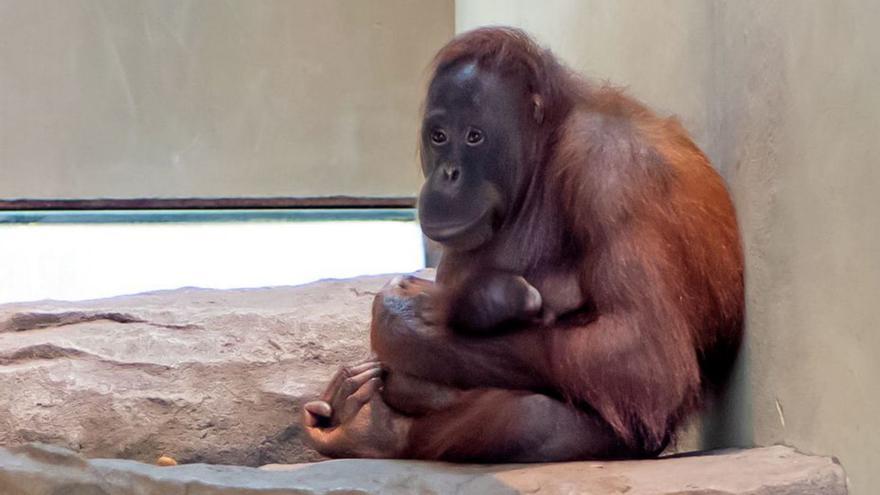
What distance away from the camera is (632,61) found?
330 cm

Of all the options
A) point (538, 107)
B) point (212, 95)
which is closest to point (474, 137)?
point (538, 107)

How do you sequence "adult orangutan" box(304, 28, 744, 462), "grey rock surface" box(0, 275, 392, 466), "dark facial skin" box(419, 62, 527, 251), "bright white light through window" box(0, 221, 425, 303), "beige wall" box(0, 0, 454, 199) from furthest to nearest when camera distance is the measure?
"beige wall" box(0, 0, 454, 199) < "bright white light through window" box(0, 221, 425, 303) < "grey rock surface" box(0, 275, 392, 466) < "dark facial skin" box(419, 62, 527, 251) < "adult orangutan" box(304, 28, 744, 462)

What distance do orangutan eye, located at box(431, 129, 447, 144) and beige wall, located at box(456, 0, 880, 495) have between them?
0.64 m

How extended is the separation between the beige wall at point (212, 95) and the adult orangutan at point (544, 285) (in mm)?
4429

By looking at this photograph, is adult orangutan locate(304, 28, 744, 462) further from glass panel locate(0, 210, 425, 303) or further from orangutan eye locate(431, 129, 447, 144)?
glass panel locate(0, 210, 425, 303)

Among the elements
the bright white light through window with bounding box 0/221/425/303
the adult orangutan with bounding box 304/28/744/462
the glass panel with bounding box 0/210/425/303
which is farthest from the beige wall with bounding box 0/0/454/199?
the adult orangutan with bounding box 304/28/744/462

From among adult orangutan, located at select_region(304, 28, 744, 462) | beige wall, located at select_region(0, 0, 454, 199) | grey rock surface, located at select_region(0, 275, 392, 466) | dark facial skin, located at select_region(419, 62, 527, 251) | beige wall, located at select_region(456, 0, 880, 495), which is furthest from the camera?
beige wall, located at select_region(0, 0, 454, 199)

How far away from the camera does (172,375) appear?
3.07 meters

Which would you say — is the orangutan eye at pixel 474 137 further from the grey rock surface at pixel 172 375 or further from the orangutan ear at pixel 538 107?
the grey rock surface at pixel 172 375

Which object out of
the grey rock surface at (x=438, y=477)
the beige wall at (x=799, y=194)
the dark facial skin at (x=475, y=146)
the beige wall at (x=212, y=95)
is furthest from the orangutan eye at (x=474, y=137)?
the beige wall at (x=212, y=95)

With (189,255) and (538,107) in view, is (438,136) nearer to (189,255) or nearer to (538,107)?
(538,107)

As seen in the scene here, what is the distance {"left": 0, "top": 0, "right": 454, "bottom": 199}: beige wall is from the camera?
676 cm

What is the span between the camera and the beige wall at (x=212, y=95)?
6.76m

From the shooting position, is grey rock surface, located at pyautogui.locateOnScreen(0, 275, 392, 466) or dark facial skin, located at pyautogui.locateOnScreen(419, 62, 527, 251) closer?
dark facial skin, located at pyautogui.locateOnScreen(419, 62, 527, 251)
